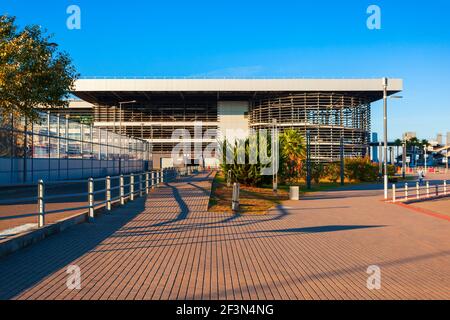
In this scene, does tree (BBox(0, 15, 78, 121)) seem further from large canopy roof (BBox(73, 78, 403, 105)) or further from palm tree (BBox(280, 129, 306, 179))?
large canopy roof (BBox(73, 78, 403, 105))

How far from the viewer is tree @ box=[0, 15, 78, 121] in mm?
24266

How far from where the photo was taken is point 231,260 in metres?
8.48

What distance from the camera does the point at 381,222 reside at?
15281 mm

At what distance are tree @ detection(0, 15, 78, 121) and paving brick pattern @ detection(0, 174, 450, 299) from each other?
13.3m

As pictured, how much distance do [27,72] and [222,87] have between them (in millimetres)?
59095

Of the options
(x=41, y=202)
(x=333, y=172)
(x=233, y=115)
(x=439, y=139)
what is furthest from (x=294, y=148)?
(x=439, y=139)

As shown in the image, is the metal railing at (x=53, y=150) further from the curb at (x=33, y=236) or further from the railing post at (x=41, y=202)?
the railing post at (x=41, y=202)

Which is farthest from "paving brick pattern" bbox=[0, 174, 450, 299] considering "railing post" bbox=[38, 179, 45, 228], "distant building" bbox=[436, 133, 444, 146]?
"distant building" bbox=[436, 133, 444, 146]

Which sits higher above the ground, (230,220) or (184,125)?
(184,125)

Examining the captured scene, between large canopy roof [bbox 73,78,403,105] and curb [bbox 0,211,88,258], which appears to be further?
large canopy roof [bbox 73,78,403,105]

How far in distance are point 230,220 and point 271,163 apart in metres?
21.5

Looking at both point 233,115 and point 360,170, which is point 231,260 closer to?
point 360,170

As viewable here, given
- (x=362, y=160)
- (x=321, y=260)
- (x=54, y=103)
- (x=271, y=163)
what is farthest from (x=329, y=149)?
(x=321, y=260)

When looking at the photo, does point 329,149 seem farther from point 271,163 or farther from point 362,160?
point 271,163
